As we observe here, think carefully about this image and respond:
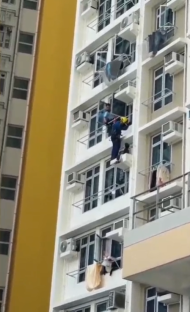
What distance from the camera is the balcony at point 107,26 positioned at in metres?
12.3

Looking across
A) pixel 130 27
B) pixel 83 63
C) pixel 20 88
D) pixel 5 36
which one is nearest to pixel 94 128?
pixel 83 63

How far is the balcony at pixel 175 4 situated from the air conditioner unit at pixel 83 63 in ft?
6.90

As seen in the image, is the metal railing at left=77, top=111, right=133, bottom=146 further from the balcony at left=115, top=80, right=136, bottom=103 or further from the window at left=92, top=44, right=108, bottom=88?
the window at left=92, top=44, right=108, bottom=88

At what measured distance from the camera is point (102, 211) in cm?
1110

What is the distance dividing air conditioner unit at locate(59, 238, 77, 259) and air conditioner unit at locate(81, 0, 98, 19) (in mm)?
4537

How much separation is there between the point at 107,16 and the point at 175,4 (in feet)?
6.92

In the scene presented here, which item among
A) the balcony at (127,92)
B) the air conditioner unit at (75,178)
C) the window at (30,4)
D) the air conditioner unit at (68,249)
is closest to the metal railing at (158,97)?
the balcony at (127,92)

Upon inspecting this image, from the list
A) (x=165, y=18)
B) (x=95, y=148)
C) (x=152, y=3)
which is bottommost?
(x=95, y=148)

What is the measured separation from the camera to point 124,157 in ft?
35.4

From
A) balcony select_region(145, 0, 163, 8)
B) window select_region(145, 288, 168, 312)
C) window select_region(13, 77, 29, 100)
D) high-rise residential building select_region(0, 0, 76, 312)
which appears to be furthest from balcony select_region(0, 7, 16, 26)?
window select_region(145, 288, 168, 312)

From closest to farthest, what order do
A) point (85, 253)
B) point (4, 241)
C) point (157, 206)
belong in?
point (157, 206) → point (85, 253) → point (4, 241)

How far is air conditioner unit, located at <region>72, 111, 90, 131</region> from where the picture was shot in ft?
40.7

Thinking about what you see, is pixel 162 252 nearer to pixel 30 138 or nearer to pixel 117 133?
pixel 117 133

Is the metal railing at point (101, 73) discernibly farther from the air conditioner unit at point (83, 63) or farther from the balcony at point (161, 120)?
the balcony at point (161, 120)
